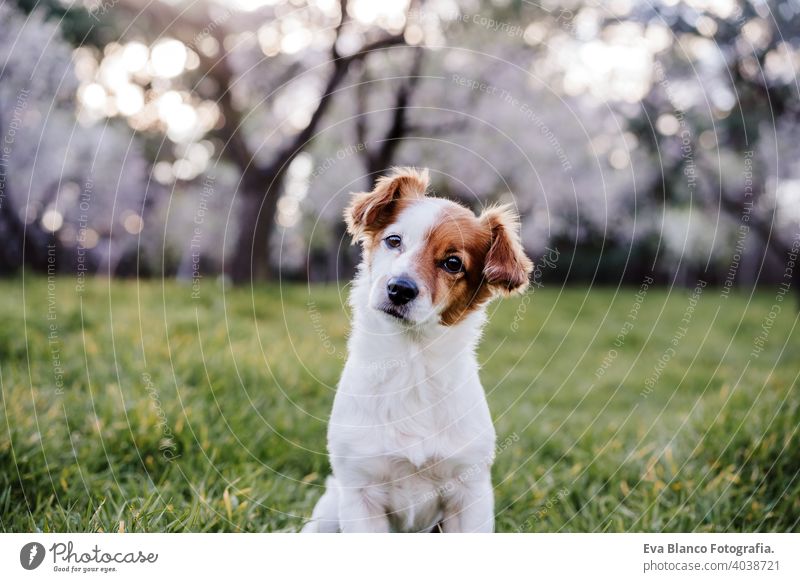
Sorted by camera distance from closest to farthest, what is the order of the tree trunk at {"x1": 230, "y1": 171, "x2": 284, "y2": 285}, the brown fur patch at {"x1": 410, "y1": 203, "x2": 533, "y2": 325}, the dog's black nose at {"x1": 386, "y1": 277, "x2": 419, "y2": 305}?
the dog's black nose at {"x1": 386, "y1": 277, "x2": 419, "y2": 305}, the brown fur patch at {"x1": 410, "y1": 203, "x2": 533, "y2": 325}, the tree trunk at {"x1": 230, "y1": 171, "x2": 284, "y2": 285}

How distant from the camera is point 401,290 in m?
2.56

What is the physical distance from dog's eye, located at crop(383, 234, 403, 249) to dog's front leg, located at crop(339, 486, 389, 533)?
1080 mm

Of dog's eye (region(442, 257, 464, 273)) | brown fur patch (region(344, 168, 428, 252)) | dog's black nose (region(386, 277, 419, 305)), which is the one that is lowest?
dog's black nose (region(386, 277, 419, 305))

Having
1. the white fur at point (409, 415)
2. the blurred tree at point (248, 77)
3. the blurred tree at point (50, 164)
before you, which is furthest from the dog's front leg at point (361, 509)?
the blurred tree at point (50, 164)

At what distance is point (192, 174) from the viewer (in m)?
7.75

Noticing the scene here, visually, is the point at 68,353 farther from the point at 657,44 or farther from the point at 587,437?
the point at 657,44

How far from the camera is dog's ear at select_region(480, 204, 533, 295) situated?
2.70 m

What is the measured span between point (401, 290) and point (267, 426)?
2.01 m

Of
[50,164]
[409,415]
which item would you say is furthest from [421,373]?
[50,164]

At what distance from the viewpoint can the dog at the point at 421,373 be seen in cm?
275

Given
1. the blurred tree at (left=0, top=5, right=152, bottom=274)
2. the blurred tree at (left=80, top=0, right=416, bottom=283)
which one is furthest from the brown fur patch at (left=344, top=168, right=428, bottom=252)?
the blurred tree at (left=0, top=5, right=152, bottom=274)
